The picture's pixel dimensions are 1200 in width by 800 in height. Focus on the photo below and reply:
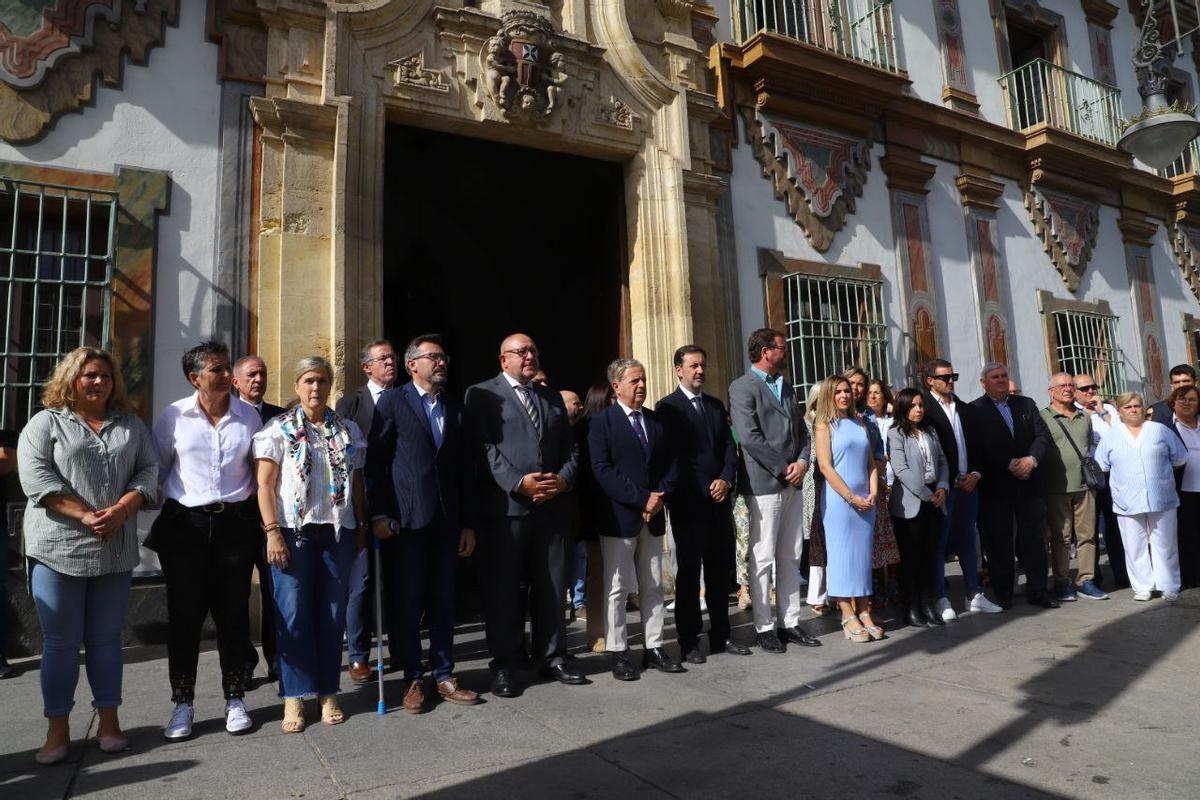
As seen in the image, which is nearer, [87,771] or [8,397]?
[87,771]

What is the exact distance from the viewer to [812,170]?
8648 millimetres

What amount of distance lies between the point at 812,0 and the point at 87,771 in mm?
9165

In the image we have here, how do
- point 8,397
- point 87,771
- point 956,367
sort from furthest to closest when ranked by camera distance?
point 956,367, point 8,397, point 87,771

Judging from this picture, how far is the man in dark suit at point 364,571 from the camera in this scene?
14.8 ft

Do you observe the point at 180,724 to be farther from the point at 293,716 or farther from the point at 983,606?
the point at 983,606

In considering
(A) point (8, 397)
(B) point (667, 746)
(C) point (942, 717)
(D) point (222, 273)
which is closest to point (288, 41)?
(D) point (222, 273)

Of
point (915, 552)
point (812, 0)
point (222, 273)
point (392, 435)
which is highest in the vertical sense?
point (812, 0)

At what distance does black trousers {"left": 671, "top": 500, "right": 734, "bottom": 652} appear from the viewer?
15.4 ft

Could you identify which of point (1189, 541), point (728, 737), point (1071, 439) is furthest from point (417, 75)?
point (1189, 541)

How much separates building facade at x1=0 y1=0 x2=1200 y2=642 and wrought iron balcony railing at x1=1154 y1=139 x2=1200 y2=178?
71 mm

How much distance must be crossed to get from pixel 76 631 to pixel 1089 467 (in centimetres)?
687

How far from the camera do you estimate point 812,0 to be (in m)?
8.96

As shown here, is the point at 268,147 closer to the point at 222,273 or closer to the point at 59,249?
the point at 222,273

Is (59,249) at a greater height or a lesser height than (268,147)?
lesser
